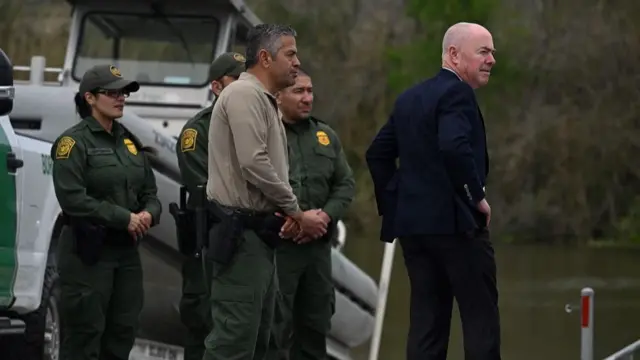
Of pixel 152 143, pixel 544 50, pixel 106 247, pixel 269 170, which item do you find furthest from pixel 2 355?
pixel 544 50

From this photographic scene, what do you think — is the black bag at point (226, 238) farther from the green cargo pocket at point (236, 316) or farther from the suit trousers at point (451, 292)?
the suit trousers at point (451, 292)

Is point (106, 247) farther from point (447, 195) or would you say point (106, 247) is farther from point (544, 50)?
point (544, 50)

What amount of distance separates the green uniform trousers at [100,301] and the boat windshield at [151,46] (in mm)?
4948

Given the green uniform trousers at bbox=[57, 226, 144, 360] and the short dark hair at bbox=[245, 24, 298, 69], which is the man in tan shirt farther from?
the green uniform trousers at bbox=[57, 226, 144, 360]

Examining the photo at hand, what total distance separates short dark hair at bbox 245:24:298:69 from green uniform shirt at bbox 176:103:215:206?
133 centimetres

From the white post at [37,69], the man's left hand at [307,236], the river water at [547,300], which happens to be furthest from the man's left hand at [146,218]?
the river water at [547,300]

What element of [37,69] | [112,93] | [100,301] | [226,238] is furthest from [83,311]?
[37,69]

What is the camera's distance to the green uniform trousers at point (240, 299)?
6531 mm

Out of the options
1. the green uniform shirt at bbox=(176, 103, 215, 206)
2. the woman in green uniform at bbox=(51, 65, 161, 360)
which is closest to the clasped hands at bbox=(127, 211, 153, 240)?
the woman in green uniform at bbox=(51, 65, 161, 360)

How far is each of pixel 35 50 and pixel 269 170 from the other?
2792 centimetres

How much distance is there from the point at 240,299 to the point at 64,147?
5.35 ft

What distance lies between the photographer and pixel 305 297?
26.2ft

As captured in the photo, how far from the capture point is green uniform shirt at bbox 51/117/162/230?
7.60 metres

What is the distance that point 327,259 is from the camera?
8.05m
